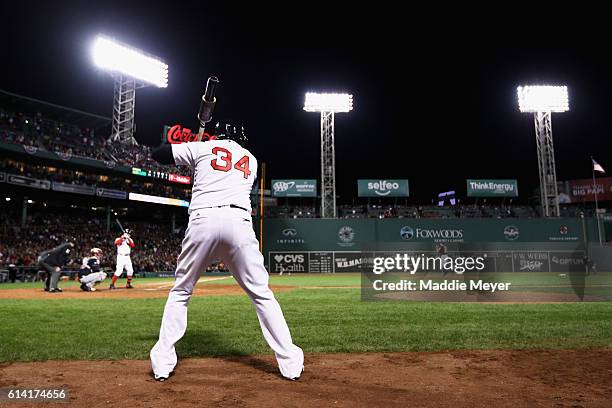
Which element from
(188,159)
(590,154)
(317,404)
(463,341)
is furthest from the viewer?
(590,154)

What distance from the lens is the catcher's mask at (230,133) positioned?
13.3 feet

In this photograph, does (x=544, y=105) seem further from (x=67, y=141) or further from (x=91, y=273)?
(x=67, y=141)

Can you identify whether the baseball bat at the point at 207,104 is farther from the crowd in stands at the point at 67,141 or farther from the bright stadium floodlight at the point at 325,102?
the crowd in stands at the point at 67,141

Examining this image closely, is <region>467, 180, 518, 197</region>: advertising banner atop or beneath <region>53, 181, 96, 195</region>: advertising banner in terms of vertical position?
atop

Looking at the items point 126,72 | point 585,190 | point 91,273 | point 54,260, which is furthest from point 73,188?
point 585,190

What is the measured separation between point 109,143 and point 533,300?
119ft

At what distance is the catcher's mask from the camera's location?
13.3ft

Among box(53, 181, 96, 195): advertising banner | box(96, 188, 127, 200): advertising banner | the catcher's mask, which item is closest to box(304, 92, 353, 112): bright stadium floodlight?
box(96, 188, 127, 200): advertising banner

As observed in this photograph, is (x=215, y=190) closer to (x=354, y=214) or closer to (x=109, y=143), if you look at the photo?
(x=109, y=143)

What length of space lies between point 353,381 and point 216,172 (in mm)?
2121

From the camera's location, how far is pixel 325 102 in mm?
33188

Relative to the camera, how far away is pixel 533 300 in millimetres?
10383

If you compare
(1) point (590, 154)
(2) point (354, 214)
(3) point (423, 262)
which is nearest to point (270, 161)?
(2) point (354, 214)

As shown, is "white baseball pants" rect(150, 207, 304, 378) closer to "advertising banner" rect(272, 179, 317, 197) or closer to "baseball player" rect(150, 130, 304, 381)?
"baseball player" rect(150, 130, 304, 381)
